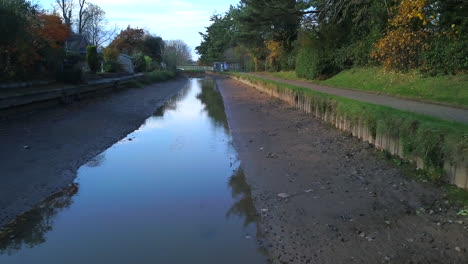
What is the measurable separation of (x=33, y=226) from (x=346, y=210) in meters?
4.86

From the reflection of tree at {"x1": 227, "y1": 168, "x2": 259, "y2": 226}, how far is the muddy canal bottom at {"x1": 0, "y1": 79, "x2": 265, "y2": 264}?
0.02 metres

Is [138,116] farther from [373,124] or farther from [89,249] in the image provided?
[89,249]

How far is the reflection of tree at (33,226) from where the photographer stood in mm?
5828

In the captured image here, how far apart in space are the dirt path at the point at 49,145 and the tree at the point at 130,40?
4476 cm

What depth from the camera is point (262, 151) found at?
443 inches

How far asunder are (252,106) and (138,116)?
6.32m

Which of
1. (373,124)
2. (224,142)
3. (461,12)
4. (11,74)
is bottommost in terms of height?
(224,142)

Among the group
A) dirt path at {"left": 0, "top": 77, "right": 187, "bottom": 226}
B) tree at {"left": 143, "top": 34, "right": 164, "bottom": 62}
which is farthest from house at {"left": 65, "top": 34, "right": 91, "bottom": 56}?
dirt path at {"left": 0, "top": 77, "right": 187, "bottom": 226}

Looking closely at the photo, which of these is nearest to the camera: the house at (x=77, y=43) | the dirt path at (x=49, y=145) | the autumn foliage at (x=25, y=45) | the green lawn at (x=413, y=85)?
the dirt path at (x=49, y=145)

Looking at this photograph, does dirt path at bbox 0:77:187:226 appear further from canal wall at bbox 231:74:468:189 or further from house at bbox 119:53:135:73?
house at bbox 119:53:135:73

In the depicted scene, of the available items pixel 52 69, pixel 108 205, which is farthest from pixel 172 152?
pixel 52 69

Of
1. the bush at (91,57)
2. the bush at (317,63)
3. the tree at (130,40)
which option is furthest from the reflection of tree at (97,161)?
the tree at (130,40)

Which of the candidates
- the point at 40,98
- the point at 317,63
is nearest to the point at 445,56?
the point at 317,63

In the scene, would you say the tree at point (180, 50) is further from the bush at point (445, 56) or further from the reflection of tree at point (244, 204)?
the reflection of tree at point (244, 204)
